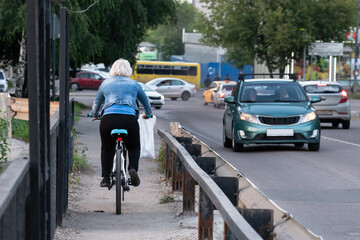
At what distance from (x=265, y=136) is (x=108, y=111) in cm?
850

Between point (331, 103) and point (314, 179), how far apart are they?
14.0 meters

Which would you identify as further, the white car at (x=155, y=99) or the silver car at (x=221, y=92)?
the silver car at (x=221, y=92)

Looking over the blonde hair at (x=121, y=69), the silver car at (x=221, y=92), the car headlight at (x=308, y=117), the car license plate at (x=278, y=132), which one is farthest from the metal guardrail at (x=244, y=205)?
the silver car at (x=221, y=92)

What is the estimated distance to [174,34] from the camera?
14550cm

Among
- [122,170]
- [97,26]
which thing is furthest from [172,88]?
[122,170]

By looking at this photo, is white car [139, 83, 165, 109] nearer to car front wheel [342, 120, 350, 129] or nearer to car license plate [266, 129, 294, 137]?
car front wheel [342, 120, 350, 129]

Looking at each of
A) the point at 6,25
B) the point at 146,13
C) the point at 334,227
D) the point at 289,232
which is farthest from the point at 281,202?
the point at 146,13

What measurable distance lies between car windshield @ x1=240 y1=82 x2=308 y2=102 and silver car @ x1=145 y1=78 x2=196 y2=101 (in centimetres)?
3840

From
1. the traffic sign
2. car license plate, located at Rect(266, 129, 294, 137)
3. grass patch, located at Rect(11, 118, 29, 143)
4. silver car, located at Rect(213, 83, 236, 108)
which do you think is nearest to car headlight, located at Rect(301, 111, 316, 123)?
car license plate, located at Rect(266, 129, 294, 137)

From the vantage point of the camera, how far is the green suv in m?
17.8

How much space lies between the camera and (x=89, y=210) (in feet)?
32.7

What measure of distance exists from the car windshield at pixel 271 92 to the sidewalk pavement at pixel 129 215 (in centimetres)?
546

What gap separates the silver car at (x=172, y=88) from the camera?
57625mm

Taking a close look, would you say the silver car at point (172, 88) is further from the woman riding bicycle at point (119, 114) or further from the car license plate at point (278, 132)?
the woman riding bicycle at point (119, 114)
